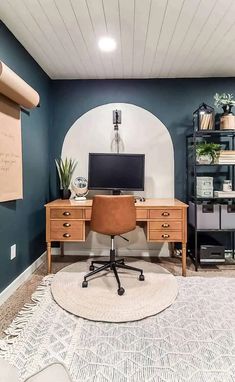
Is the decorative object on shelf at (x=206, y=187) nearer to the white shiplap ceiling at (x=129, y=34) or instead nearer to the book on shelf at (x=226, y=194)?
the book on shelf at (x=226, y=194)

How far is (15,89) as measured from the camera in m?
2.00

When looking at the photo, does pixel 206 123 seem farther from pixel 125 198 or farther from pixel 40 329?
pixel 40 329

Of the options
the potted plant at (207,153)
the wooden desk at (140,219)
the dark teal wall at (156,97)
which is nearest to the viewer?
the wooden desk at (140,219)

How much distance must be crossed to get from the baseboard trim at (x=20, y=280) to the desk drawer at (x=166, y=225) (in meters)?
1.31

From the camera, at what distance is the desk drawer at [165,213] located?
2.62 meters

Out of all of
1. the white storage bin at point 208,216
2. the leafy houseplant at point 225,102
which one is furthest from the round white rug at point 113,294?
the leafy houseplant at point 225,102

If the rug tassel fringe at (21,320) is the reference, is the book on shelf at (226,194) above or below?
above

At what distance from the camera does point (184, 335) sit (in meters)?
1.70

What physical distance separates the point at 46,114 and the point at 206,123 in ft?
6.14

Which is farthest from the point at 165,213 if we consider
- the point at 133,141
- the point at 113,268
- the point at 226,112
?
the point at 226,112

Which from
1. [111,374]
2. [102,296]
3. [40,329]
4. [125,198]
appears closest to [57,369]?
[111,374]

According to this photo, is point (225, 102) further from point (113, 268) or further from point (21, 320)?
A: point (21, 320)

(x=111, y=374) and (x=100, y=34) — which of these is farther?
(x=100, y=34)

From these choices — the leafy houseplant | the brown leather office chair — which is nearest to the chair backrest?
the brown leather office chair
